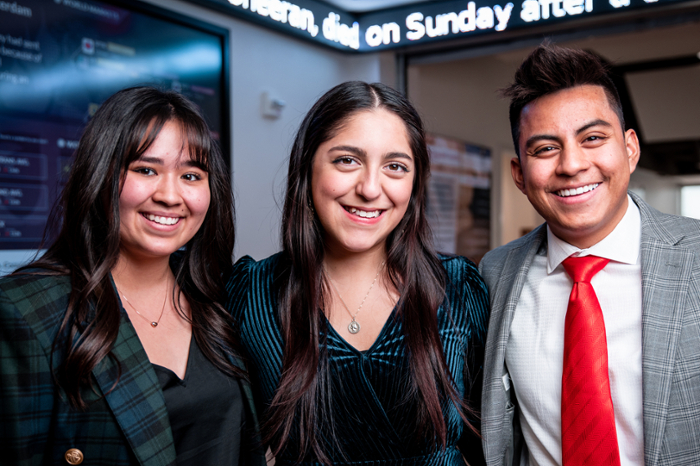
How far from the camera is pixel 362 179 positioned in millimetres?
1640

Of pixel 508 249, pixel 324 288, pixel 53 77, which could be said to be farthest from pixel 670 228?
Answer: pixel 53 77

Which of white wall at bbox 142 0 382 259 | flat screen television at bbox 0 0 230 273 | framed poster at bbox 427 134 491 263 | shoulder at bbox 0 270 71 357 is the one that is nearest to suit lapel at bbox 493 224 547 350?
shoulder at bbox 0 270 71 357

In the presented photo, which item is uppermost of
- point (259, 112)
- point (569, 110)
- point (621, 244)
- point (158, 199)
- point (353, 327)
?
point (259, 112)

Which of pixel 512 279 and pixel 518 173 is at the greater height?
pixel 518 173

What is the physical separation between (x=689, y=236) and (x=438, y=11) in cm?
248

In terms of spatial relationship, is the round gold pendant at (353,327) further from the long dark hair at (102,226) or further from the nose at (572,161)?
the nose at (572,161)

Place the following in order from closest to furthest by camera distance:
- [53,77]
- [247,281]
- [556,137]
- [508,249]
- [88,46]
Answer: [556,137]
[247,281]
[508,249]
[53,77]
[88,46]

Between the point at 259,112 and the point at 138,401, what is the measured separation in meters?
2.44

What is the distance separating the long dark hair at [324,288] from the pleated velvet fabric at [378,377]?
0.03 meters

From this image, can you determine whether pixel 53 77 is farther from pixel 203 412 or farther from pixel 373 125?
pixel 203 412

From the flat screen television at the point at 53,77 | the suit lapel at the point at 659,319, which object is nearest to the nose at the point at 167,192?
the flat screen television at the point at 53,77

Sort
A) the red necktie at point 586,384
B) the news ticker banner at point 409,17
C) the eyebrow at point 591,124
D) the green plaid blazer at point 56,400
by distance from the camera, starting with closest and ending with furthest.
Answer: the green plaid blazer at point 56,400 → the red necktie at point 586,384 → the eyebrow at point 591,124 → the news ticker banner at point 409,17

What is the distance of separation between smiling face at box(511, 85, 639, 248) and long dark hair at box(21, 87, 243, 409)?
0.90 m

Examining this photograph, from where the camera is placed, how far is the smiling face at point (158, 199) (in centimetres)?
155
